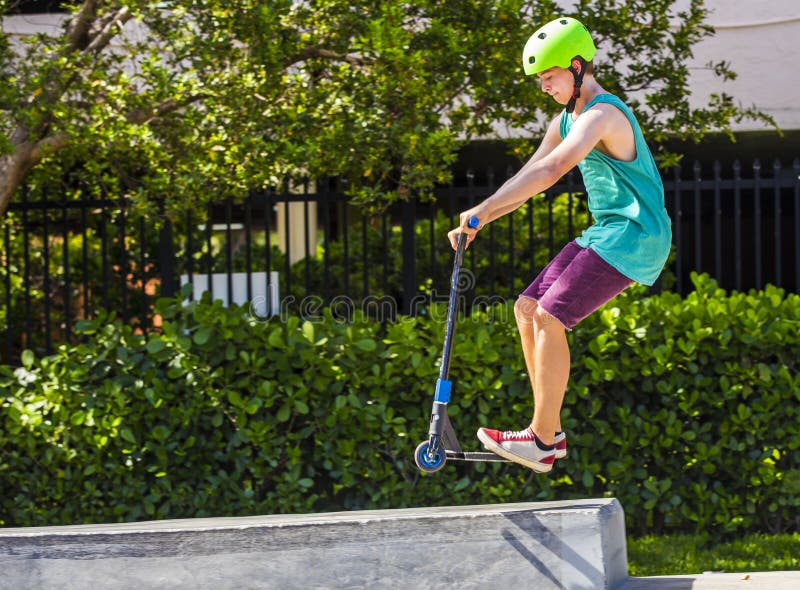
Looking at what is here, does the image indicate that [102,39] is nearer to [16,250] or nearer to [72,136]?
[72,136]

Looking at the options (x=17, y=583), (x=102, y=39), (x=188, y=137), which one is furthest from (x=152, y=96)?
(x=17, y=583)

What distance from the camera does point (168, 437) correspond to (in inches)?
249

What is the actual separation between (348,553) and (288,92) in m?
3.33

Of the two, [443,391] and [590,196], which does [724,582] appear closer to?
[443,391]

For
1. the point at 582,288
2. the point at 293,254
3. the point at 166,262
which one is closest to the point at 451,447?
the point at 582,288

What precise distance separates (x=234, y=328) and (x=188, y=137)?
1275mm

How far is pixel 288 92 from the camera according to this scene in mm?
6422

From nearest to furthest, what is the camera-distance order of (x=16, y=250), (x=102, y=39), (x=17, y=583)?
(x=17, y=583) < (x=102, y=39) < (x=16, y=250)

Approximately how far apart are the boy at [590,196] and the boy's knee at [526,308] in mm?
38

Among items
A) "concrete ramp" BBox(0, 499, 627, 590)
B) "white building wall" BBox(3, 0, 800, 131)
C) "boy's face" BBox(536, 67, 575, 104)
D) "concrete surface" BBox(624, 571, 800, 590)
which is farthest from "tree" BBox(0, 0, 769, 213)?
"white building wall" BBox(3, 0, 800, 131)

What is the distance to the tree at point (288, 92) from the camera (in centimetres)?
612

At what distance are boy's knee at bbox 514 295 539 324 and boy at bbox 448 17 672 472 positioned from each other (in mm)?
38

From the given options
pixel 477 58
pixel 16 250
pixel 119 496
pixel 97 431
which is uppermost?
pixel 477 58

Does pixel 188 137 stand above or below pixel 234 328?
above
